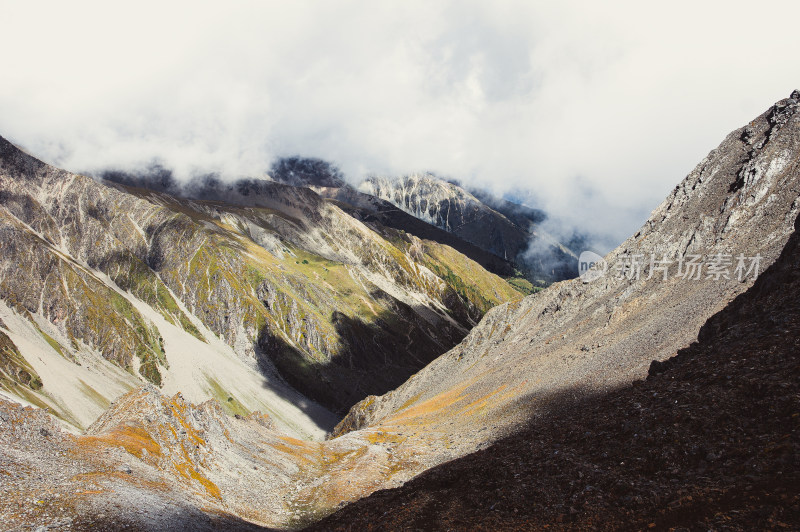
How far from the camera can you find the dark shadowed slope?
12906 mm

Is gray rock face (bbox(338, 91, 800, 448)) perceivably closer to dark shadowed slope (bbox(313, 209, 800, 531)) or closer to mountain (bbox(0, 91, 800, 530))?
mountain (bbox(0, 91, 800, 530))

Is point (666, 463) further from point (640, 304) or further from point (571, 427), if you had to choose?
point (640, 304)

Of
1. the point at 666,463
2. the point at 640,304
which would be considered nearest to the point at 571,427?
the point at 666,463

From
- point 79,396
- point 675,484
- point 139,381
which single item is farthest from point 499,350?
point 139,381

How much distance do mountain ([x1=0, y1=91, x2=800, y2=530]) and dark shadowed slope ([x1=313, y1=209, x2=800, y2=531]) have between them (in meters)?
0.10

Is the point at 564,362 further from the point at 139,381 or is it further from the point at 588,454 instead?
the point at 139,381

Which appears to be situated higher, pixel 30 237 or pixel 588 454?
pixel 588 454

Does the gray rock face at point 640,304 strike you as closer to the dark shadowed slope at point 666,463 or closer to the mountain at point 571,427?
the mountain at point 571,427

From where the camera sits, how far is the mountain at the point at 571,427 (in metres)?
16.3

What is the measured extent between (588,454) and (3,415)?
111 feet

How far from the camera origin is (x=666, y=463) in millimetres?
16688

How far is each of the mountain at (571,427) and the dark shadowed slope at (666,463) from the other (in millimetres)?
103

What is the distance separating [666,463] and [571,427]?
9505 millimetres

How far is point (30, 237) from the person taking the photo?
7534 inches
